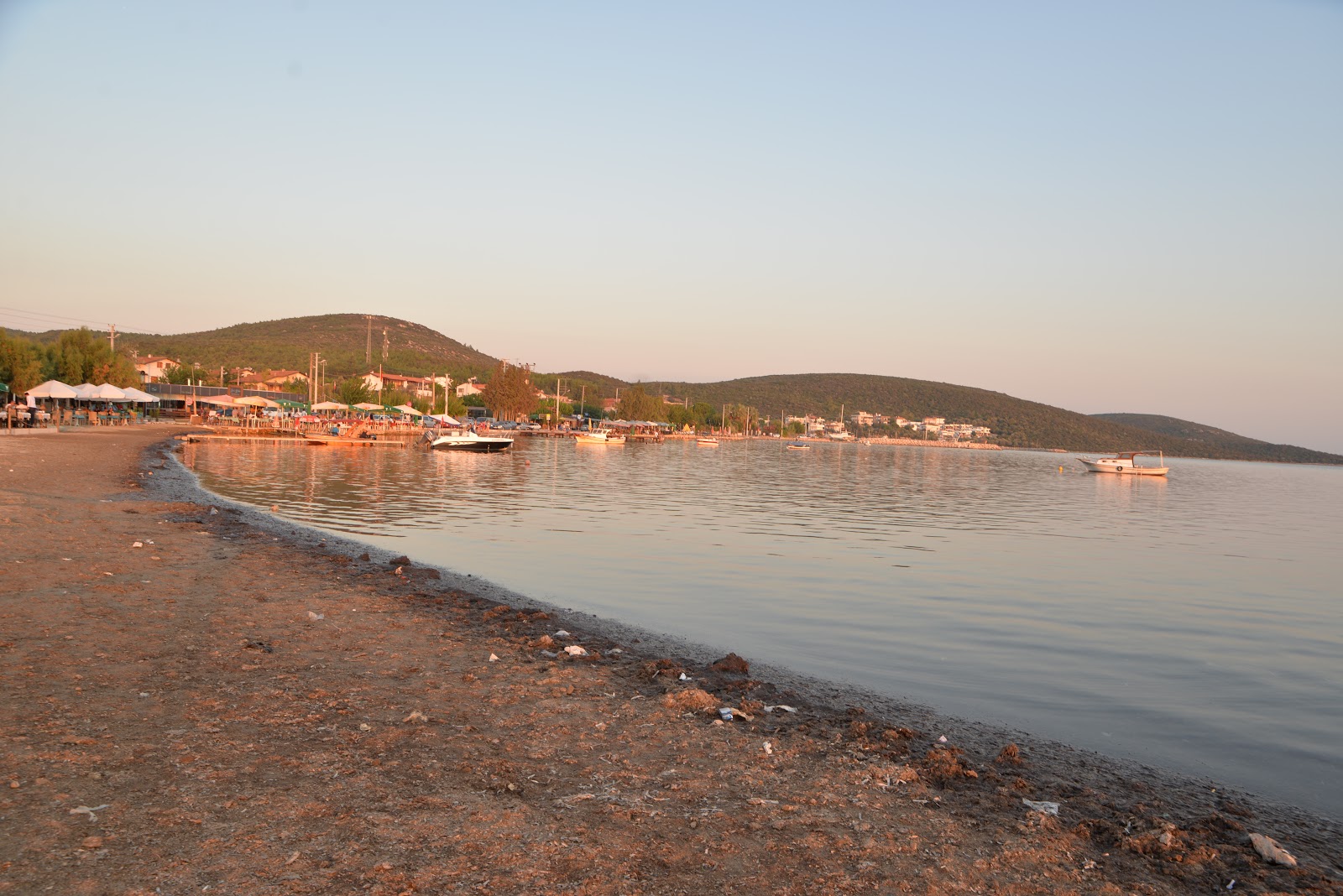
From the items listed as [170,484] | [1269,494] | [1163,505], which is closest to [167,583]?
[170,484]

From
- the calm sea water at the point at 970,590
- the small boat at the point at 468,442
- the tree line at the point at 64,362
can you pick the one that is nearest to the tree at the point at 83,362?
the tree line at the point at 64,362

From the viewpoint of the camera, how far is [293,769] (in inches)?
216

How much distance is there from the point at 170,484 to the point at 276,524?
30.2 ft

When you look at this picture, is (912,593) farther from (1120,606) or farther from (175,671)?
(175,671)

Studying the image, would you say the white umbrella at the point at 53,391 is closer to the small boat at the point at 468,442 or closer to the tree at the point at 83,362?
the tree at the point at 83,362

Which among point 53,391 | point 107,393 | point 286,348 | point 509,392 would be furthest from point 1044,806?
point 286,348

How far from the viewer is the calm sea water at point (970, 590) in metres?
9.20

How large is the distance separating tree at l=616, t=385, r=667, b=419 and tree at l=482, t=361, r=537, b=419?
38582mm

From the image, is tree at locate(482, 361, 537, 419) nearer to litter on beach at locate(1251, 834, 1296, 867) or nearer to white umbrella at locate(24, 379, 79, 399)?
white umbrella at locate(24, 379, 79, 399)

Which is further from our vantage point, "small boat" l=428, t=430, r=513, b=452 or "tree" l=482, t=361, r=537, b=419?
"tree" l=482, t=361, r=537, b=419

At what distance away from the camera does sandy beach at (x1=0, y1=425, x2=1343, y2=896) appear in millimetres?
4473

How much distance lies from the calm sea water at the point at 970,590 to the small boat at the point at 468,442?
2729cm

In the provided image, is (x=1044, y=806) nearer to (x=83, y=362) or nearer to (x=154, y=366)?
(x=83, y=362)

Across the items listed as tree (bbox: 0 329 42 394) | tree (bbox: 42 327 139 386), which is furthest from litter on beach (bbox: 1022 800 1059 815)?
tree (bbox: 42 327 139 386)
